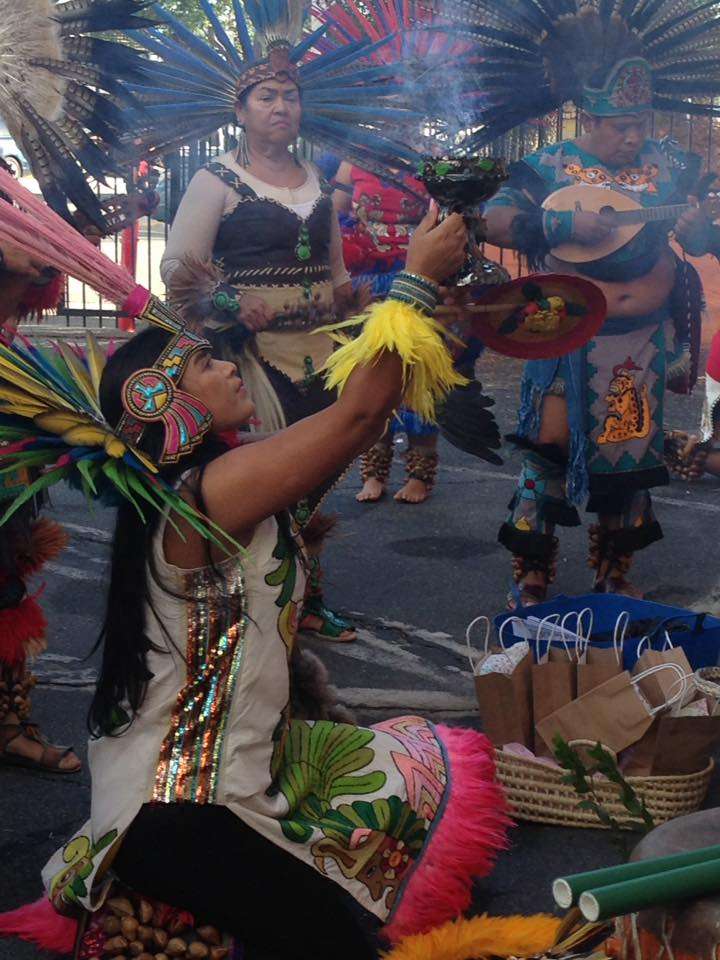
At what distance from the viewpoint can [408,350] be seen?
2.47m

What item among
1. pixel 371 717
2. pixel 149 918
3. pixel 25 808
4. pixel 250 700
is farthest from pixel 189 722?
pixel 371 717

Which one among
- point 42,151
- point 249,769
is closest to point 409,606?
point 42,151

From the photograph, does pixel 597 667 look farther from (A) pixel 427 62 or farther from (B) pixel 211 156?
(B) pixel 211 156

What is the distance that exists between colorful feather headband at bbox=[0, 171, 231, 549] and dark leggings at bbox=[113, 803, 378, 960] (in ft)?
1.89

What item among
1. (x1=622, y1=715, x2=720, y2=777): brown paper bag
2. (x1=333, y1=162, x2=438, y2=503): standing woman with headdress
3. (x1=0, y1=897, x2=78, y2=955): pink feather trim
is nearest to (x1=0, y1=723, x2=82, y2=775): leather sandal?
(x1=0, y1=897, x2=78, y2=955): pink feather trim

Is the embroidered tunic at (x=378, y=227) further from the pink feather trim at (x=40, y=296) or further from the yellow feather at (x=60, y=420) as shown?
the yellow feather at (x=60, y=420)

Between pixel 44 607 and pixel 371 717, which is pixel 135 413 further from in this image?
pixel 44 607

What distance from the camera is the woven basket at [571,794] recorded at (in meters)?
3.41

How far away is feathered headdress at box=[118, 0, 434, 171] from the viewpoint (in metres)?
4.68

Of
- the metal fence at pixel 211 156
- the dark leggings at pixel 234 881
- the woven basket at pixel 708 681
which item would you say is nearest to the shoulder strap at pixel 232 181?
the metal fence at pixel 211 156

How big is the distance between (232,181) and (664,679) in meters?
2.23

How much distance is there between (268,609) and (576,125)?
2.93m

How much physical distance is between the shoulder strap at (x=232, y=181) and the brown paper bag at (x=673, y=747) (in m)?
2.25

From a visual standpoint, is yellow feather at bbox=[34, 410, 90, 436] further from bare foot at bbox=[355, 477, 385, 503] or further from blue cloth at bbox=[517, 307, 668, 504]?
bare foot at bbox=[355, 477, 385, 503]
